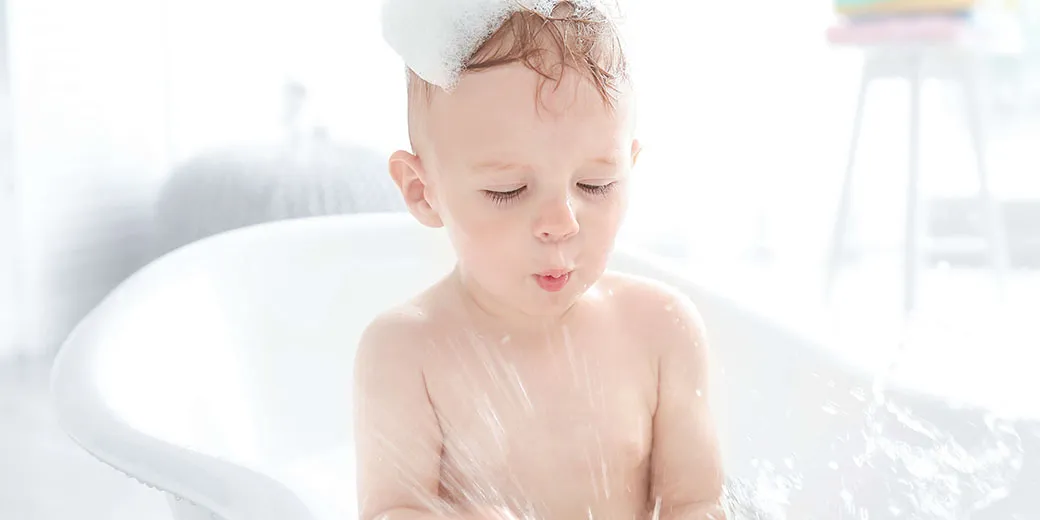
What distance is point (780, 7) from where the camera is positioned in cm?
311

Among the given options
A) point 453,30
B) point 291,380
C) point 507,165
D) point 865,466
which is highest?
point 453,30

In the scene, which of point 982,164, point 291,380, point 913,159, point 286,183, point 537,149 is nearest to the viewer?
point 537,149

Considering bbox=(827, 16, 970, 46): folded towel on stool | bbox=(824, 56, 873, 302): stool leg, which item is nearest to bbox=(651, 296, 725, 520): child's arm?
bbox=(827, 16, 970, 46): folded towel on stool

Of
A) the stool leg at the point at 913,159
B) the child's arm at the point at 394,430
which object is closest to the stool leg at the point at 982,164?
the stool leg at the point at 913,159

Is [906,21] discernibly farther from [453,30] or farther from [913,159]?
[453,30]

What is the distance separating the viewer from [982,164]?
2701 mm

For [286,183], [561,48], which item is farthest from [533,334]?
[286,183]

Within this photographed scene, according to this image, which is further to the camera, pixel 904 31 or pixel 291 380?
pixel 904 31

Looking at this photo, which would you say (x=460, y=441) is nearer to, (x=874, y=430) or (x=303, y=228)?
(x=874, y=430)

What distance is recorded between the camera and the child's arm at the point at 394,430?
0.94m

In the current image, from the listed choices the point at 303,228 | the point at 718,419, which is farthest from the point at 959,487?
the point at 303,228

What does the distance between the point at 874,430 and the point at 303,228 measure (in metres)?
0.91

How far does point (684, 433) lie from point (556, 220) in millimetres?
274

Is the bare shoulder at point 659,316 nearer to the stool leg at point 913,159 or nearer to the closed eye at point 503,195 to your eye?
the closed eye at point 503,195
